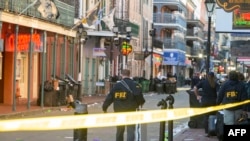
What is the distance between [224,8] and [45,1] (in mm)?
12916

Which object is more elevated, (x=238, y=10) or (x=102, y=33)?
(x=102, y=33)

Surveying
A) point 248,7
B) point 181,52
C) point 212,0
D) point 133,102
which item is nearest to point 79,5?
point 212,0

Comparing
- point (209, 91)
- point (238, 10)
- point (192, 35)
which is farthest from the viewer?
point (192, 35)

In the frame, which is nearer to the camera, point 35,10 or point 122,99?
point 122,99

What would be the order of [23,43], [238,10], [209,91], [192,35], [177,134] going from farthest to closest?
[192,35] → [23,43] → [177,134] → [209,91] → [238,10]

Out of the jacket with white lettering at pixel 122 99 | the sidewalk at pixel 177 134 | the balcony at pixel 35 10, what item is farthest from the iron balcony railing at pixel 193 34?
the jacket with white lettering at pixel 122 99

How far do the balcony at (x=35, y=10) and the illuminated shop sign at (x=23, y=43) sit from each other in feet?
3.12

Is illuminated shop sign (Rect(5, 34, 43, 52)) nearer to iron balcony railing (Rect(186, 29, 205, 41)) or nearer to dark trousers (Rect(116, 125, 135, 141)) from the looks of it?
dark trousers (Rect(116, 125, 135, 141))

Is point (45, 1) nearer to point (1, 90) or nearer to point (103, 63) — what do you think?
point (1, 90)

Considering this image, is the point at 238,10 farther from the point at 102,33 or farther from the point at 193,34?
the point at 193,34

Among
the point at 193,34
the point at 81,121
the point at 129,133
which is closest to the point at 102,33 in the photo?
the point at 129,133

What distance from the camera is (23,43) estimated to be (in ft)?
92.8

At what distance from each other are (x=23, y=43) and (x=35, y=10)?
4.98ft

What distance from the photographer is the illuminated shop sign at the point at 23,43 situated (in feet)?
92.7
